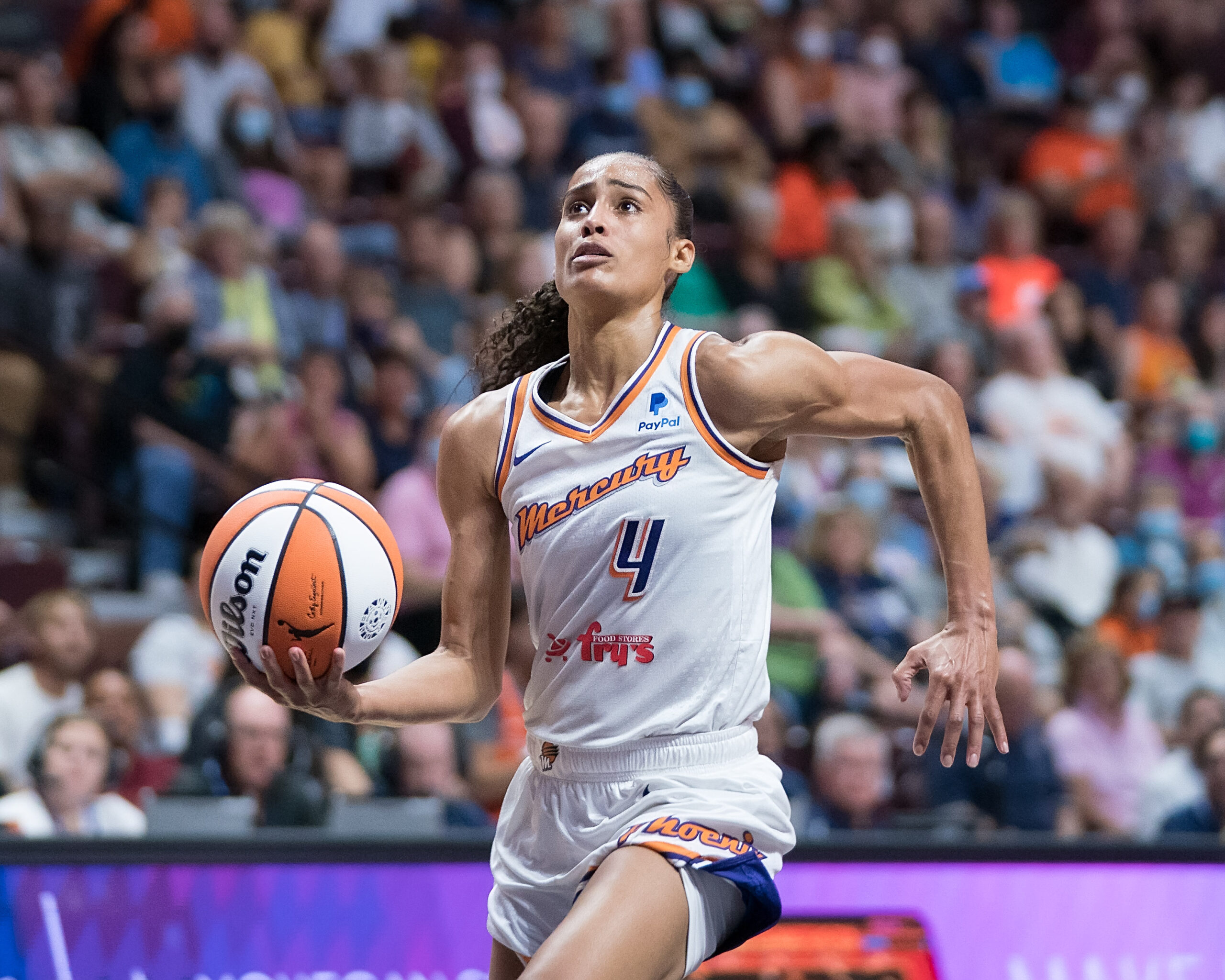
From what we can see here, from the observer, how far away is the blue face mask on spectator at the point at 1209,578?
870 cm

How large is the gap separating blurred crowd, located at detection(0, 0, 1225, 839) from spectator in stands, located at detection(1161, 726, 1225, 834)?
0.02 m

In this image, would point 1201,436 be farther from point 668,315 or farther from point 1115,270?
point 668,315

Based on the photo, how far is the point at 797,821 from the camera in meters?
6.29

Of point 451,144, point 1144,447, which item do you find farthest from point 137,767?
point 1144,447

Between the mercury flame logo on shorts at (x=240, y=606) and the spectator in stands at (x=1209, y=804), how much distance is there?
4.88 metres

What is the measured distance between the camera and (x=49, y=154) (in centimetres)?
866

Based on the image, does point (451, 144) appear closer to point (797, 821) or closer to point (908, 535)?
point (908, 535)

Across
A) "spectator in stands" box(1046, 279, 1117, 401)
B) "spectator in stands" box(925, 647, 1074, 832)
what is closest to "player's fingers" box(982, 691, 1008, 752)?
"spectator in stands" box(925, 647, 1074, 832)

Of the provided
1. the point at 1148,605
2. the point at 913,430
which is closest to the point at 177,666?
the point at 913,430

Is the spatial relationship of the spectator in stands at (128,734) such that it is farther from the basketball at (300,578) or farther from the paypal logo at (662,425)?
the paypal logo at (662,425)

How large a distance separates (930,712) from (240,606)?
1.47 meters

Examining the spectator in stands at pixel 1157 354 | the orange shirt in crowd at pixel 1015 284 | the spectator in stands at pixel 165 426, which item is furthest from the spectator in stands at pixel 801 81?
the spectator in stands at pixel 165 426

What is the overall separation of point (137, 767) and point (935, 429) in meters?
3.99

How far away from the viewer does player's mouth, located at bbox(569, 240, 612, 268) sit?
138 inches
